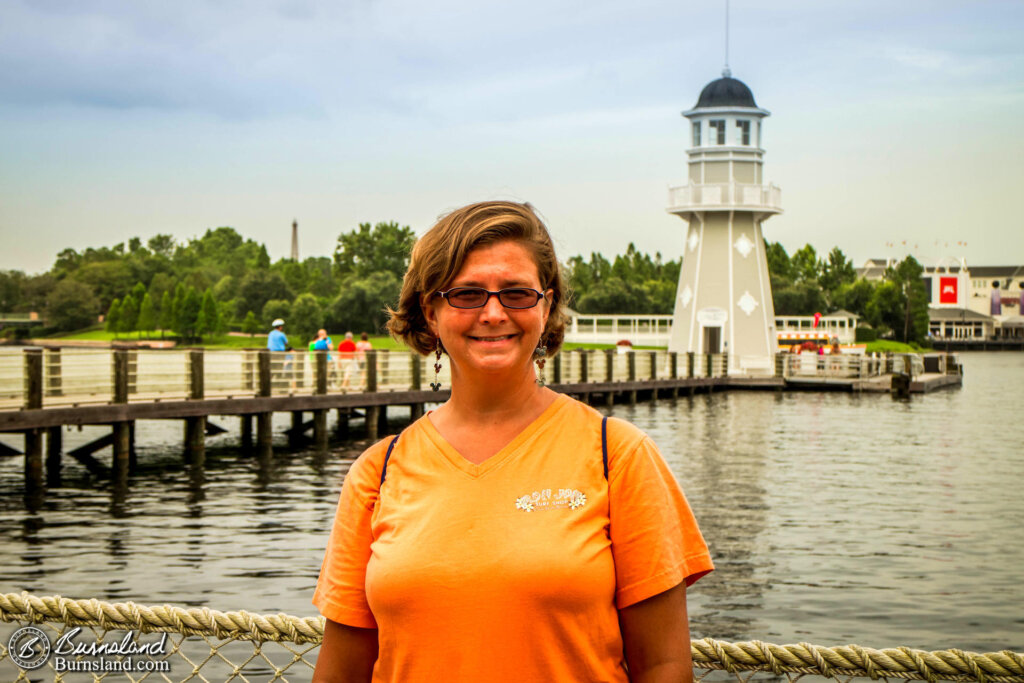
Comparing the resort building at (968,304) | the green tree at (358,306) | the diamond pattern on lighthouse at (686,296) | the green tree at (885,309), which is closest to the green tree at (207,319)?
the green tree at (358,306)

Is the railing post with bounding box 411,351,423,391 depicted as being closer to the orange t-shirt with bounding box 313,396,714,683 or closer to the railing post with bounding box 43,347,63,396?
the railing post with bounding box 43,347,63,396

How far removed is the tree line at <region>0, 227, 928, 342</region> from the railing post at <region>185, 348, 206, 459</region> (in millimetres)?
45599

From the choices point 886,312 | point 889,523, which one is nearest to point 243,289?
point 886,312

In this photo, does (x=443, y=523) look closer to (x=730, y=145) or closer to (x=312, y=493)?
(x=312, y=493)

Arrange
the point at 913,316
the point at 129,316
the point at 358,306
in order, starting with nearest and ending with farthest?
the point at 358,306 → the point at 129,316 → the point at 913,316

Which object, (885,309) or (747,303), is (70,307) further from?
(885,309)

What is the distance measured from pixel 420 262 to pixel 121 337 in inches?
3335

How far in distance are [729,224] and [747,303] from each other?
3699 millimetres

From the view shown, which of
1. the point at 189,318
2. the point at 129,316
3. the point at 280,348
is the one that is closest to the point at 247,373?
the point at 280,348

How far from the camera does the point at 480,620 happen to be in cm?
238

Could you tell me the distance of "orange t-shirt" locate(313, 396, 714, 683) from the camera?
93.2 inches

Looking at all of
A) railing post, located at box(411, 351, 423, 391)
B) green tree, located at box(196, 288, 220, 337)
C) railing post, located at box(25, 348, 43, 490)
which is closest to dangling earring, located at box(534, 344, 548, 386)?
railing post, located at box(25, 348, 43, 490)

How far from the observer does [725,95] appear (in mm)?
48531

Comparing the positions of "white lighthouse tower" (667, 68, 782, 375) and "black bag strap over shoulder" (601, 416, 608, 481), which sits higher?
"white lighthouse tower" (667, 68, 782, 375)
